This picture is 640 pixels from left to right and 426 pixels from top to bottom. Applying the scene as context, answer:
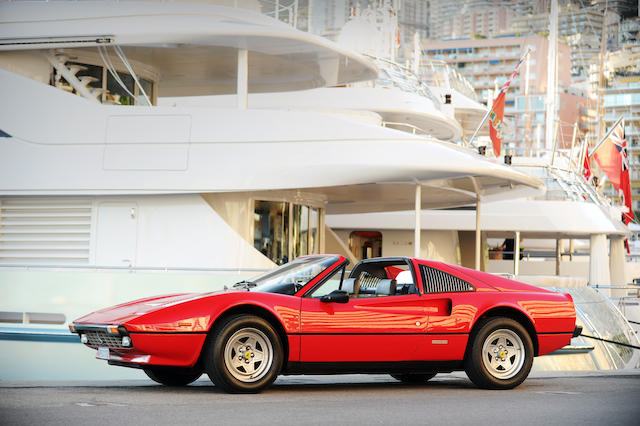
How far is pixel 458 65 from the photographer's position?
140000 mm

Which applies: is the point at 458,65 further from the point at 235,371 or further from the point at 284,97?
the point at 235,371

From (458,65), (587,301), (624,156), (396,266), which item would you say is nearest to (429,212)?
(624,156)

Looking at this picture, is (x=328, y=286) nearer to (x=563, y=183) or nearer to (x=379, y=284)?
(x=379, y=284)

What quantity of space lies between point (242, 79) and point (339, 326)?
391 inches

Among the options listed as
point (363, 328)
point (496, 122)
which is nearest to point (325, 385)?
point (363, 328)

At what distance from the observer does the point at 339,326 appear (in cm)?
819

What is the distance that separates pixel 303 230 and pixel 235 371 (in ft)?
37.4

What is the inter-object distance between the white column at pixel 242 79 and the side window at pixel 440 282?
29.5 ft

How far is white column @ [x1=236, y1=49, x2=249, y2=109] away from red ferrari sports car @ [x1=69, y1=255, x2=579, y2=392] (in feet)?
28.0

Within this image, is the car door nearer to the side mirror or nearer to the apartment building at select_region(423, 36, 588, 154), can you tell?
the side mirror

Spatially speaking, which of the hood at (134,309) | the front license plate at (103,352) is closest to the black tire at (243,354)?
the hood at (134,309)

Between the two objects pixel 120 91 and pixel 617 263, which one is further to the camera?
pixel 617 263

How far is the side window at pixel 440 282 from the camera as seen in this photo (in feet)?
28.8

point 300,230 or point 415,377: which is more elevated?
point 300,230
